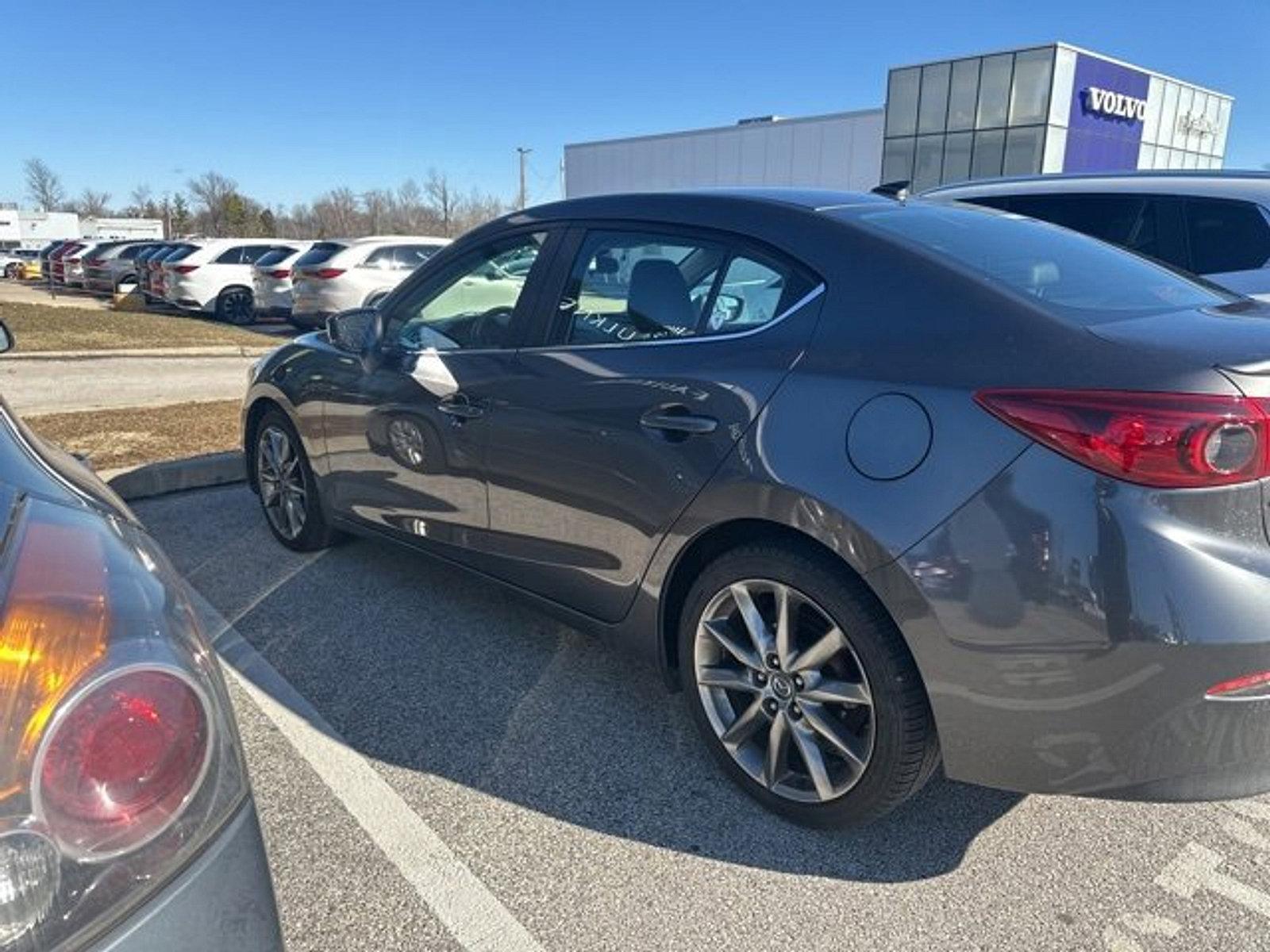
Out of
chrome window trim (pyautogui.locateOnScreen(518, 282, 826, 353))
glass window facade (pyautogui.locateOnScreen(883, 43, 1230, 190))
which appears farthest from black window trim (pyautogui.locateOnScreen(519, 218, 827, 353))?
glass window facade (pyautogui.locateOnScreen(883, 43, 1230, 190))

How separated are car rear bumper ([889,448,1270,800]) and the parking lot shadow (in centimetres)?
56

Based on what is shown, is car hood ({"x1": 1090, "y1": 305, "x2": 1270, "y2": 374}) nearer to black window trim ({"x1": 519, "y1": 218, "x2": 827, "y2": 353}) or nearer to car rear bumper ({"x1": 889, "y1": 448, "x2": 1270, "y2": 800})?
car rear bumper ({"x1": 889, "y1": 448, "x2": 1270, "y2": 800})

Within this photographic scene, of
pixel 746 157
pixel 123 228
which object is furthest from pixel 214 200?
→ pixel 746 157

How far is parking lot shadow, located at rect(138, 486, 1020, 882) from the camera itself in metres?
Answer: 2.41

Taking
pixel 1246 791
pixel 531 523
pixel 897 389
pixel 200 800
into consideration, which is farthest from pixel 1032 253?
pixel 200 800

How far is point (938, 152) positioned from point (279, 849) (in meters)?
31.5

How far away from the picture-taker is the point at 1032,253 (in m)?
2.57

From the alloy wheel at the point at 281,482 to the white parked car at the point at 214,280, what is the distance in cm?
1511

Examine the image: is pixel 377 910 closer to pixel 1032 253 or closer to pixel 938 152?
pixel 1032 253

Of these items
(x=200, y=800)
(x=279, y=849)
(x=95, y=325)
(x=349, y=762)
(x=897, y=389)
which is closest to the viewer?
(x=200, y=800)

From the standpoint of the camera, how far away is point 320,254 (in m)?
14.1

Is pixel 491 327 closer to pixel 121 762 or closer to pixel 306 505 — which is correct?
pixel 306 505

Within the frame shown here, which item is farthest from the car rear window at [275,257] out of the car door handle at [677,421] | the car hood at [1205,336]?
the car hood at [1205,336]

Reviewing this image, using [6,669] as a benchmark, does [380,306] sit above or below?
above
